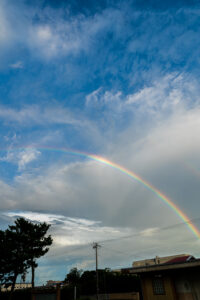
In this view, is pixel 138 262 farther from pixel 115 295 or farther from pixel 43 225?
pixel 43 225

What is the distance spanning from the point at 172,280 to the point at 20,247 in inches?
1429

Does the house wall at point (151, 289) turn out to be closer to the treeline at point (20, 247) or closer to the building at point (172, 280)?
the building at point (172, 280)

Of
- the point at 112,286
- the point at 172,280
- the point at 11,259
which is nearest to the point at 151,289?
the point at 172,280

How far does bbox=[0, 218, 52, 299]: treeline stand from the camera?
135ft

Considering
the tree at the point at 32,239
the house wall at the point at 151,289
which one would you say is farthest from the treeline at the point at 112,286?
the house wall at the point at 151,289

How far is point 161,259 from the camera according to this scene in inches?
4311

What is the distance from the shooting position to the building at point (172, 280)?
15.0m

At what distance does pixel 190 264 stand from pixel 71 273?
9270cm

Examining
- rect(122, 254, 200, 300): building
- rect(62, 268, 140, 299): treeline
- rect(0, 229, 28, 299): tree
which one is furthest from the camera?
rect(62, 268, 140, 299): treeline

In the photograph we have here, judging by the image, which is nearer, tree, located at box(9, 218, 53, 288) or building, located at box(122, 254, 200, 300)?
building, located at box(122, 254, 200, 300)

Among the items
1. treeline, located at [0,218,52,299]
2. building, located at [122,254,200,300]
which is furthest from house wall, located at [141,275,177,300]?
treeline, located at [0,218,52,299]

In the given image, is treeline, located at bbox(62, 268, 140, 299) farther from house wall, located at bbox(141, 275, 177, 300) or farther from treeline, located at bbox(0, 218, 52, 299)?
house wall, located at bbox(141, 275, 177, 300)

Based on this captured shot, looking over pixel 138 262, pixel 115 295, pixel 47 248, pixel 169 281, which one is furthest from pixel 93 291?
pixel 138 262

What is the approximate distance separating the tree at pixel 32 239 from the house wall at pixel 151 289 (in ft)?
105
